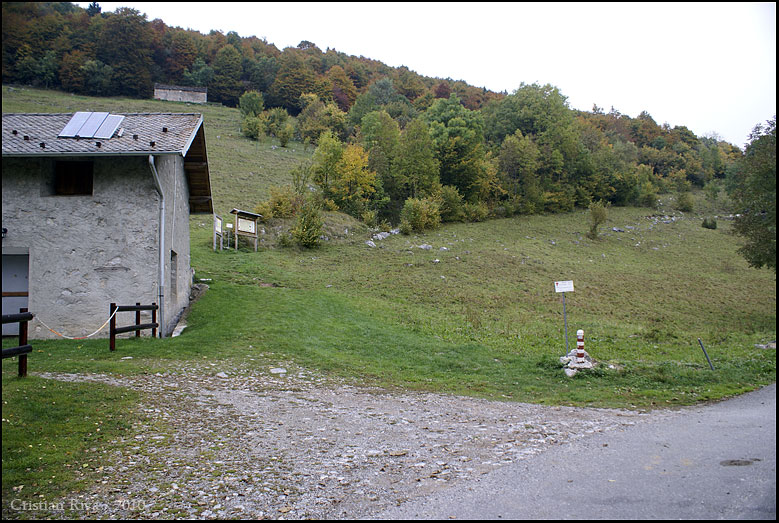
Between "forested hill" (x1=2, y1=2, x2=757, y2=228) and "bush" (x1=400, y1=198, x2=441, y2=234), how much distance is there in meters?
1.14

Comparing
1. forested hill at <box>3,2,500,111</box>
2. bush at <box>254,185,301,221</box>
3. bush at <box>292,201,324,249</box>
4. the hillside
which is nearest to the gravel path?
the hillside

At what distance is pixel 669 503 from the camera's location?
14.0ft

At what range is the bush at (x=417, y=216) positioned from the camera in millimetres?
37219

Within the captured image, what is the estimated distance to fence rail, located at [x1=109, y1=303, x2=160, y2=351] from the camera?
11.7m

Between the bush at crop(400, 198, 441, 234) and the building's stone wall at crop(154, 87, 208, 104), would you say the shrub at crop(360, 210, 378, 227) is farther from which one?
the building's stone wall at crop(154, 87, 208, 104)

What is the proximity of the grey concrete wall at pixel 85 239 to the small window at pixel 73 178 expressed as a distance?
30 cm

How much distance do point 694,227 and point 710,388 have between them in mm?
46656

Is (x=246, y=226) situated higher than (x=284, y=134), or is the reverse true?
(x=284, y=134)

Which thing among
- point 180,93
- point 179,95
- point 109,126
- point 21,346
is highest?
point 180,93

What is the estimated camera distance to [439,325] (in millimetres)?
18078

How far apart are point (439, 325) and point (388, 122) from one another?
3335cm

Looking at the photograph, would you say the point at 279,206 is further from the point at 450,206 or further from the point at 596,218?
the point at 596,218

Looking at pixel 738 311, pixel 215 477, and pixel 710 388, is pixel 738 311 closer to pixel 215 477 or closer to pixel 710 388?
pixel 710 388

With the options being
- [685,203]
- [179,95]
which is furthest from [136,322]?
[179,95]
